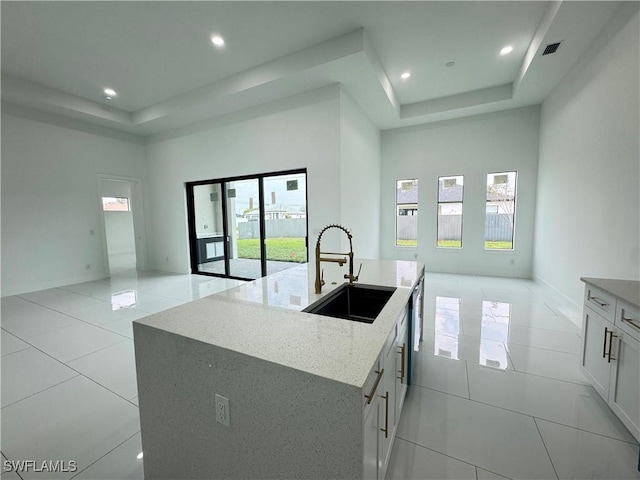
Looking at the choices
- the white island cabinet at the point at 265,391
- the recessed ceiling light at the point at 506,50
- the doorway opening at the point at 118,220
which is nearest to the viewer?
the white island cabinet at the point at 265,391

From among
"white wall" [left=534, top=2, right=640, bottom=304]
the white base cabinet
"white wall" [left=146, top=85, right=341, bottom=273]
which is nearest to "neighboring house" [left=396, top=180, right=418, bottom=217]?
"white wall" [left=534, top=2, right=640, bottom=304]

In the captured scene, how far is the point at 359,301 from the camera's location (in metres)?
1.91

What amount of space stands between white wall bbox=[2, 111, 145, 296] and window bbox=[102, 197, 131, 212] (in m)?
4.83

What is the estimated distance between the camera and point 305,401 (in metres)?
0.83

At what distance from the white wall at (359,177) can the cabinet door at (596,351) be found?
293 cm

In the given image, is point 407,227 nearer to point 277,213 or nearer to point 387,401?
point 277,213

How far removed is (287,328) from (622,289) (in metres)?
2.22

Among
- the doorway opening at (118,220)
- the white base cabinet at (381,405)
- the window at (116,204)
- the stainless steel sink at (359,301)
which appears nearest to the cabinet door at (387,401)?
the white base cabinet at (381,405)

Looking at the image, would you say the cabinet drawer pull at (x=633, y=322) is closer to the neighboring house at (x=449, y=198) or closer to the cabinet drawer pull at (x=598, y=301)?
the cabinet drawer pull at (x=598, y=301)

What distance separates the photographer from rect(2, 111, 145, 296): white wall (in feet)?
14.6

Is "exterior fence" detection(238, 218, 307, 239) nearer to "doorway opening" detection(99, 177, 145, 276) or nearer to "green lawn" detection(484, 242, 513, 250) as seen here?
"green lawn" detection(484, 242, 513, 250)

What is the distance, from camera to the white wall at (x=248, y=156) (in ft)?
13.4

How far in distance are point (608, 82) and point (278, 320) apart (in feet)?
14.3

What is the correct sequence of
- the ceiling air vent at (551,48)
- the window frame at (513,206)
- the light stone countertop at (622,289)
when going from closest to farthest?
the light stone countertop at (622,289) → the ceiling air vent at (551,48) → the window frame at (513,206)
